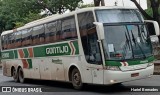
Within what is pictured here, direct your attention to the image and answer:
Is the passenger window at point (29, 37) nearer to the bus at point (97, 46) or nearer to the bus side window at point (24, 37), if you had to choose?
the bus side window at point (24, 37)

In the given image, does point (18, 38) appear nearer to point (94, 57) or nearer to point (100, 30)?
point (94, 57)

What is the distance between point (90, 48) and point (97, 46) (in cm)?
51

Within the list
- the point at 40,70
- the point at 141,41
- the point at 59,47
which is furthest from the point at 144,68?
the point at 40,70

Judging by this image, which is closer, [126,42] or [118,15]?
[126,42]

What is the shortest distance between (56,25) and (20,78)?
19.4 feet

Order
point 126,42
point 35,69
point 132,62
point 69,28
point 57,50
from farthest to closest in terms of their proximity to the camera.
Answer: point 35,69 → point 57,50 → point 69,28 → point 126,42 → point 132,62

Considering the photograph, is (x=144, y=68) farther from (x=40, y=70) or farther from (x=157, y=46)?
(x=157, y=46)

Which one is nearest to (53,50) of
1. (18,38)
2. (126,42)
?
(126,42)

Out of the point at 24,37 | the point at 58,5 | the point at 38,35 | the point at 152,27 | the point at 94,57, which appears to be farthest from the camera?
the point at 58,5

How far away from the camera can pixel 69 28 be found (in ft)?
49.9

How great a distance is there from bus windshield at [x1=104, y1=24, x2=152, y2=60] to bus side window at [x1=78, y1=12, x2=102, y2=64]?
445 mm

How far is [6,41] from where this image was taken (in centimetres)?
2283

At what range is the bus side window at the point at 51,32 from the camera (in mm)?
16350

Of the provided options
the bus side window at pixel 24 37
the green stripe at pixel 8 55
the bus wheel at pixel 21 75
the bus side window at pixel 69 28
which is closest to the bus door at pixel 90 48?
the bus side window at pixel 69 28
